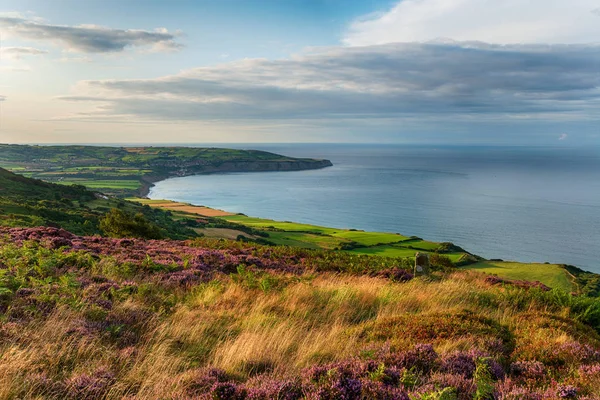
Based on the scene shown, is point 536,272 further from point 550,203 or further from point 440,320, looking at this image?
point 550,203

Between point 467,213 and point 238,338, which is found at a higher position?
point 238,338

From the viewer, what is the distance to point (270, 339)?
6.53 m

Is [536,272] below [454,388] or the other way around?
below

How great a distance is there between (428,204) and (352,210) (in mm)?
33898

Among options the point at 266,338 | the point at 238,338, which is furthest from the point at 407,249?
the point at 238,338

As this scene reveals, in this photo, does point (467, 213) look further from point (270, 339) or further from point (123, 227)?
point (270, 339)

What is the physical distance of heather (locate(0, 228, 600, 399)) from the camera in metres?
4.79

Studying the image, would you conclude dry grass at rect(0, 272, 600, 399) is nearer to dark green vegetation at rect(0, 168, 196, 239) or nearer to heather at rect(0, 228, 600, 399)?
heather at rect(0, 228, 600, 399)

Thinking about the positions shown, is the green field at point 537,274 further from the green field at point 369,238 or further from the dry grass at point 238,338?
the dry grass at point 238,338

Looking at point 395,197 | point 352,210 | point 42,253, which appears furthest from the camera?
point 395,197

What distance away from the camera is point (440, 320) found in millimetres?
7852

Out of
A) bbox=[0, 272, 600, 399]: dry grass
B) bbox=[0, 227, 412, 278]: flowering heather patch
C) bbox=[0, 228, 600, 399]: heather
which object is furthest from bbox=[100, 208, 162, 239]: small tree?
bbox=[0, 272, 600, 399]: dry grass

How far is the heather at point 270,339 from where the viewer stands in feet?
15.7

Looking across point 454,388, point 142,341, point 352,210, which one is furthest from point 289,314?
point 352,210
